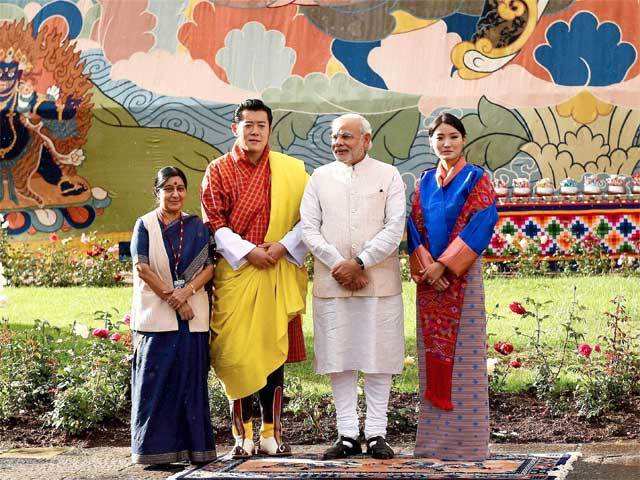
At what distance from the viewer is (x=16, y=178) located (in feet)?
48.0

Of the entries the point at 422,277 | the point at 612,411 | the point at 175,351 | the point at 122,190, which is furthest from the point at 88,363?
the point at 122,190

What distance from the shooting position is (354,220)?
6.13 metres

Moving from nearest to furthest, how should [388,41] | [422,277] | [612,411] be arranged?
[422,277] < [612,411] < [388,41]

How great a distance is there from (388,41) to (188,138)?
2710mm

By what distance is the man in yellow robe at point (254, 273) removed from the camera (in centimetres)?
616

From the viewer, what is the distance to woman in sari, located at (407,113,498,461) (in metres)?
5.91

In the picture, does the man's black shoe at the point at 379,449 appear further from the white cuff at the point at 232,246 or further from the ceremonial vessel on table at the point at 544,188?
the ceremonial vessel on table at the point at 544,188

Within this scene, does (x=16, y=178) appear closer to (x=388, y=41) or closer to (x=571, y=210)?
(x=388, y=41)

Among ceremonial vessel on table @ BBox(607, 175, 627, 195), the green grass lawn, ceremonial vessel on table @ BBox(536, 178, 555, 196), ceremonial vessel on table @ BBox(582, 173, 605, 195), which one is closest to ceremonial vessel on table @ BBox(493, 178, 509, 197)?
ceremonial vessel on table @ BBox(536, 178, 555, 196)

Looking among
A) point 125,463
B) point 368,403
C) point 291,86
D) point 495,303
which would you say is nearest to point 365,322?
point 368,403

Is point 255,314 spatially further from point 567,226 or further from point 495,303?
point 567,226

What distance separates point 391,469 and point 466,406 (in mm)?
571

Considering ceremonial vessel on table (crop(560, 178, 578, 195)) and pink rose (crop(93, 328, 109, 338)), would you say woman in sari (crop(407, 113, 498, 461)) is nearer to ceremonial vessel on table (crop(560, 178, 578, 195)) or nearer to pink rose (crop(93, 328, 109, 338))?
pink rose (crop(93, 328, 109, 338))

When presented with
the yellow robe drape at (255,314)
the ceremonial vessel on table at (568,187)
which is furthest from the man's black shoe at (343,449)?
the ceremonial vessel on table at (568,187)
